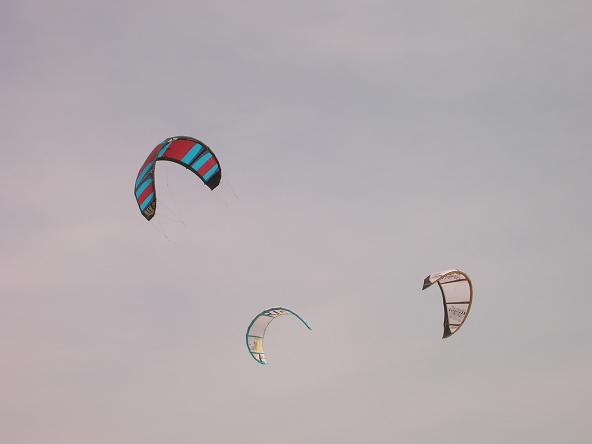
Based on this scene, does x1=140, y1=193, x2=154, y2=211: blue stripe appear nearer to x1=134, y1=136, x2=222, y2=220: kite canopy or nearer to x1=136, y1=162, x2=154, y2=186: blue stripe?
x1=134, y1=136, x2=222, y2=220: kite canopy

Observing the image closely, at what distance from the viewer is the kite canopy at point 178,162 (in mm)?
24359

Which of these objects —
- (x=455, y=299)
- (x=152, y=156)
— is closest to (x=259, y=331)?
(x=455, y=299)

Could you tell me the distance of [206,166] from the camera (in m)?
27.0

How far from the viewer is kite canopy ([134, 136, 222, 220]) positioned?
79.9ft

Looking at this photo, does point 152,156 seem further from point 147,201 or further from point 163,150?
point 147,201

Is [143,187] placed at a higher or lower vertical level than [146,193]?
higher

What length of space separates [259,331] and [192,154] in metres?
11.0

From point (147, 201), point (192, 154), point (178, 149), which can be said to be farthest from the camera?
point (192, 154)

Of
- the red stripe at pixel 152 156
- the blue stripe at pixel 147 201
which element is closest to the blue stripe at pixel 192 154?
the red stripe at pixel 152 156

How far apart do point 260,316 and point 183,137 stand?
34.1ft

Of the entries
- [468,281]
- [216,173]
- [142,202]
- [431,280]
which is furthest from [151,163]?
[468,281]

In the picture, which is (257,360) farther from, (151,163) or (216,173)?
(151,163)

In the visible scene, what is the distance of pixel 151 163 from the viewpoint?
24234mm

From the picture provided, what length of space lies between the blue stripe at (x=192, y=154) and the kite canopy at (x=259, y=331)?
7.75 meters
